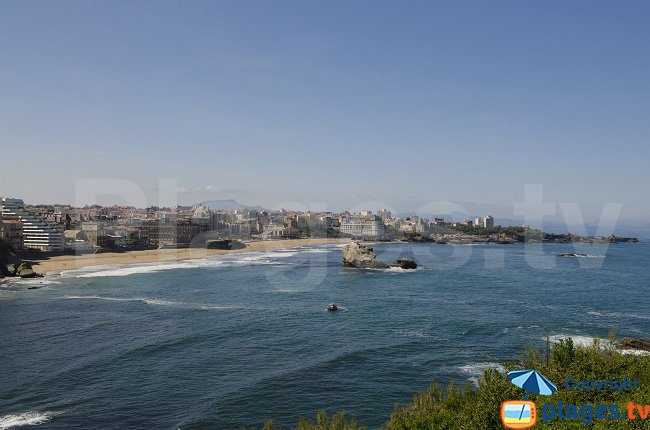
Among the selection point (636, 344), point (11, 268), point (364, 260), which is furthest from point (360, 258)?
point (11, 268)

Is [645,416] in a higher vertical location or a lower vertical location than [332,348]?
higher

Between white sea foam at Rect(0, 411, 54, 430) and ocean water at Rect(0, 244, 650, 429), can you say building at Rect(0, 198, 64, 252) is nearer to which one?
ocean water at Rect(0, 244, 650, 429)

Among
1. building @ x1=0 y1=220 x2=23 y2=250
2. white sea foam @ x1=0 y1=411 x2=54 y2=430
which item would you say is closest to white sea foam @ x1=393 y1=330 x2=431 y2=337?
white sea foam @ x1=0 y1=411 x2=54 y2=430

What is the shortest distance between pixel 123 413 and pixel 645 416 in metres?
22.1

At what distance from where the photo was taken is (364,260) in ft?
301

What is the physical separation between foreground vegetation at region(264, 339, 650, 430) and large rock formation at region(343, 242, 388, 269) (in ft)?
227

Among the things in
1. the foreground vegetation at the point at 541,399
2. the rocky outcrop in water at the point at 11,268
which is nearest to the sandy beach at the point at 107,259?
the rocky outcrop in water at the point at 11,268

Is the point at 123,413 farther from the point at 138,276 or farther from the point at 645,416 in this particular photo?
the point at 138,276

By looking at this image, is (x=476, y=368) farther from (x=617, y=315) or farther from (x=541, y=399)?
(x=617, y=315)

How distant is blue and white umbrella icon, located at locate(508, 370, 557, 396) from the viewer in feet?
46.7

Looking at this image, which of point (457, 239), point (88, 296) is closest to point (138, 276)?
point (88, 296)

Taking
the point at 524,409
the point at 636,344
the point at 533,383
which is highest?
the point at 533,383

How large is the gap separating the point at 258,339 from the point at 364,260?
56.0 meters

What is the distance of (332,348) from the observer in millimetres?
34844
